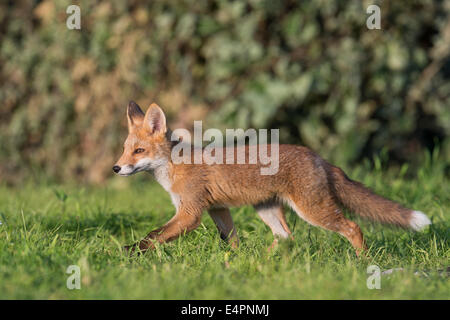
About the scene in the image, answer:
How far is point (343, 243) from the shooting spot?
505 centimetres

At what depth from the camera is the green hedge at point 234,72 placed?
25.9 ft

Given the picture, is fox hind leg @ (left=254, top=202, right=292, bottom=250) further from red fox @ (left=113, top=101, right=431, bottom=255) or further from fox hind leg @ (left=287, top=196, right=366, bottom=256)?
fox hind leg @ (left=287, top=196, right=366, bottom=256)

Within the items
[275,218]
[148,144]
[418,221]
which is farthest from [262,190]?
[418,221]

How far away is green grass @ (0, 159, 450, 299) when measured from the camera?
353 cm

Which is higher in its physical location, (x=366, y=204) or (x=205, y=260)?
(x=366, y=204)

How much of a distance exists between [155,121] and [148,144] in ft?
0.71

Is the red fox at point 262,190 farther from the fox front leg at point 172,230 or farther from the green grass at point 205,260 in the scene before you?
the green grass at point 205,260

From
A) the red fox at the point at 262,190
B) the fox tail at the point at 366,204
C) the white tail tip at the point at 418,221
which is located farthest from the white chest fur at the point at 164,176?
the white tail tip at the point at 418,221

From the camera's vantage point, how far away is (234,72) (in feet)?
26.8

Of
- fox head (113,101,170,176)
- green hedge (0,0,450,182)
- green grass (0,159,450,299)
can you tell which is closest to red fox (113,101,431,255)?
fox head (113,101,170,176)

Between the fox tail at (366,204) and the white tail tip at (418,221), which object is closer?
the white tail tip at (418,221)

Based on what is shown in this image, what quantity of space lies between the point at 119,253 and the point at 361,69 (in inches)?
193

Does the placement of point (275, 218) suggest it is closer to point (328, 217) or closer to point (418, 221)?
point (328, 217)
